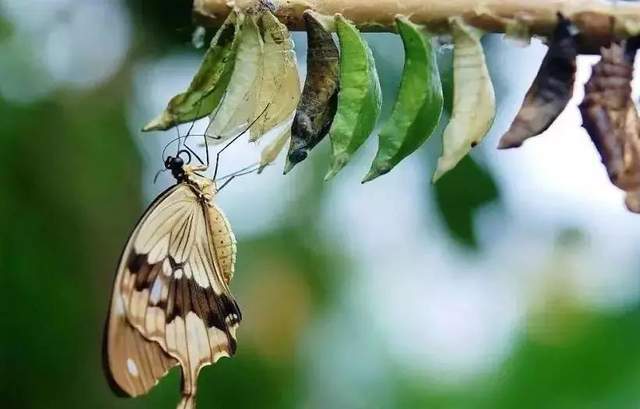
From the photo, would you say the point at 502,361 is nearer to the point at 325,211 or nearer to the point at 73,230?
the point at 325,211

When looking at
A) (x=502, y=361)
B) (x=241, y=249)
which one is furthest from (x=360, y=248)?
(x=502, y=361)

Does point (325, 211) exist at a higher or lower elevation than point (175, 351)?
lower

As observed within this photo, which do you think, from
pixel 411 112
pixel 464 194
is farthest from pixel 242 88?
pixel 464 194

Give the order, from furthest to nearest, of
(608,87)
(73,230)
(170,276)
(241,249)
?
(241,249), (73,230), (170,276), (608,87)

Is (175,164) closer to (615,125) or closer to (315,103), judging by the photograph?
(315,103)

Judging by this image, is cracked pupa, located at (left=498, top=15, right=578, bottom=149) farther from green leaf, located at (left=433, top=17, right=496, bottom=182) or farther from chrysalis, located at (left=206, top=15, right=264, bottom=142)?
chrysalis, located at (left=206, top=15, right=264, bottom=142)

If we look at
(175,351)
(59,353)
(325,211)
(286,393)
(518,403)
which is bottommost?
(518,403)

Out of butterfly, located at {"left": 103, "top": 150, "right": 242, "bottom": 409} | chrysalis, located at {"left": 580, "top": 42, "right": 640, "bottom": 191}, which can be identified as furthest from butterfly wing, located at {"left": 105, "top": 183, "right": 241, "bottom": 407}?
chrysalis, located at {"left": 580, "top": 42, "right": 640, "bottom": 191}
